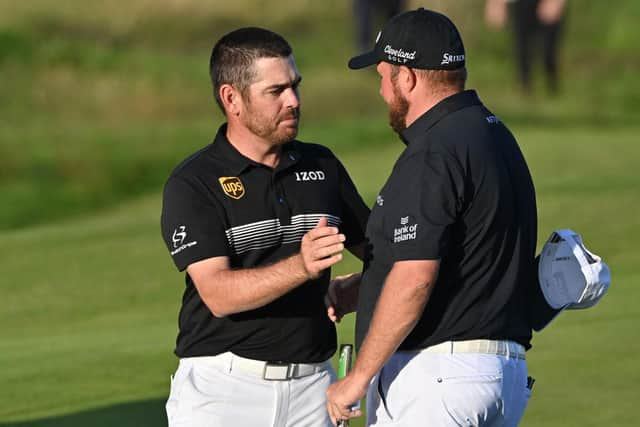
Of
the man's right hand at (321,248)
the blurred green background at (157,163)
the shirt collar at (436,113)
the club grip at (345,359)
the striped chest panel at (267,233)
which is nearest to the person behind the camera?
the man's right hand at (321,248)

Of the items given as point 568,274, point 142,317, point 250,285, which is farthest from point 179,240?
point 142,317

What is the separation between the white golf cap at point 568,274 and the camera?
491cm

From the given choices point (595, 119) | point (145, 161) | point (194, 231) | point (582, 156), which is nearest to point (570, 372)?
point (194, 231)

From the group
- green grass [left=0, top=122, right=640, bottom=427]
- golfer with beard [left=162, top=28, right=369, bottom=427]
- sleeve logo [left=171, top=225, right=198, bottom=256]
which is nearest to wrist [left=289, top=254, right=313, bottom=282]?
golfer with beard [left=162, top=28, right=369, bottom=427]

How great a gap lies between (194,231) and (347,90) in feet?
77.0

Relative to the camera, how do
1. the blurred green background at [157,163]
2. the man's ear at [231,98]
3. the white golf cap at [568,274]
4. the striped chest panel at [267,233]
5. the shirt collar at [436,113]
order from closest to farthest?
the shirt collar at [436,113] < the white golf cap at [568,274] < the striped chest panel at [267,233] < the man's ear at [231,98] < the blurred green background at [157,163]

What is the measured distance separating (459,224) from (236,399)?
1.07m

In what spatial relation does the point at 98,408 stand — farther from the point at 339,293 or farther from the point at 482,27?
the point at 482,27

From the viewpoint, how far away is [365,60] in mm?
5074

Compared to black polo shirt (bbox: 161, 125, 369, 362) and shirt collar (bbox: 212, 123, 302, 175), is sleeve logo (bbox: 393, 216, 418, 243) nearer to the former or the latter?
black polo shirt (bbox: 161, 125, 369, 362)

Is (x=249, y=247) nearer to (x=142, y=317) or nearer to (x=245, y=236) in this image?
(x=245, y=236)

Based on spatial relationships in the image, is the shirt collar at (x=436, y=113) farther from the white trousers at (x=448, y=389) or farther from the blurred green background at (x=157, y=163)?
the blurred green background at (x=157, y=163)

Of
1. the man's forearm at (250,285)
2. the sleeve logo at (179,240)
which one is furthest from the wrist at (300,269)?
the sleeve logo at (179,240)

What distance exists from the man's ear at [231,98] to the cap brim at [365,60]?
43 cm
